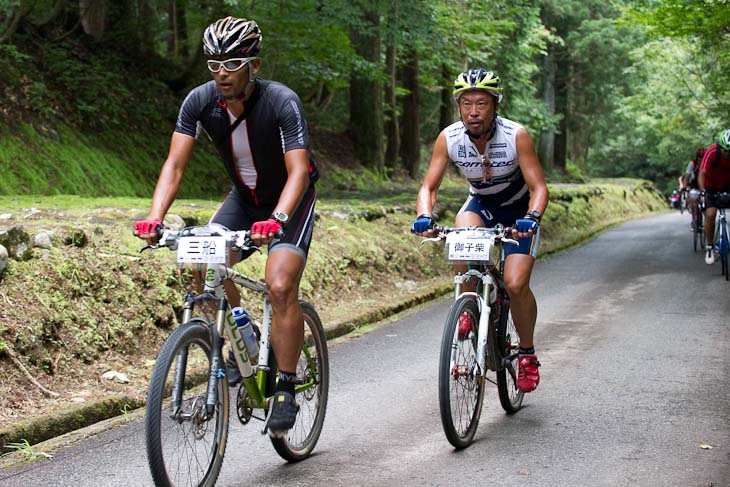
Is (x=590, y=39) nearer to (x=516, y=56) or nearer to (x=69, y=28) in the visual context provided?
(x=516, y=56)

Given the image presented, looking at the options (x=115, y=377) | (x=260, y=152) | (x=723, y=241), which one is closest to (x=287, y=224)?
(x=260, y=152)

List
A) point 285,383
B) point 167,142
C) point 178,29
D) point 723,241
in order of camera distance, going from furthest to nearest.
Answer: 1. point 178,29
2. point 167,142
3. point 723,241
4. point 285,383

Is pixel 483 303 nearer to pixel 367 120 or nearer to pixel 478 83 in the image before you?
pixel 478 83

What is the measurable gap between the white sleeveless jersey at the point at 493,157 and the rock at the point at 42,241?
3478 millimetres

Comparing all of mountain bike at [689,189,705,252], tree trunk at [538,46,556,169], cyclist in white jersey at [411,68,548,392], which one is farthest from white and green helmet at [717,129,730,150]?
→ tree trunk at [538,46,556,169]

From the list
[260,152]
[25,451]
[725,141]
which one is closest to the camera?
[260,152]

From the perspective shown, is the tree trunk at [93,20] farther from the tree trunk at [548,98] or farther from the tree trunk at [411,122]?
the tree trunk at [548,98]

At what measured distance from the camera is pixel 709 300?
12203 mm

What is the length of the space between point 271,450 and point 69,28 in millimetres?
14462

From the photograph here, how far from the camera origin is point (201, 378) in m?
4.82

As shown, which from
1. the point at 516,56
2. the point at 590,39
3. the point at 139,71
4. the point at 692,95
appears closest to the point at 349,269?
the point at 139,71

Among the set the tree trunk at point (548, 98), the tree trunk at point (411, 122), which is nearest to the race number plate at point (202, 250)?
the tree trunk at point (411, 122)

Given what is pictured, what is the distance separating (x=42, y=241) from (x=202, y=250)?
11.9ft

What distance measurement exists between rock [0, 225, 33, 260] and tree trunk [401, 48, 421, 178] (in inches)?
757
